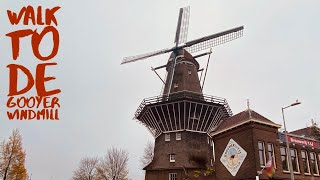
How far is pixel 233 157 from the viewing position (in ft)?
88.2

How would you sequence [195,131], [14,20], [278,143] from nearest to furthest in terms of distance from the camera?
[14,20] → [278,143] → [195,131]

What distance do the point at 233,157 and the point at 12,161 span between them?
81.1 ft

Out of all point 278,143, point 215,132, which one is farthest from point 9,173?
point 278,143

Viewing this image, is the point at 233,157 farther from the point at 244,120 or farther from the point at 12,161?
the point at 12,161

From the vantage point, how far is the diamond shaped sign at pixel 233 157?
26.1 metres

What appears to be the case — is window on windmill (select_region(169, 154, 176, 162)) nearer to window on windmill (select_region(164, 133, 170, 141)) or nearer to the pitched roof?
window on windmill (select_region(164, 133, 170, 141))

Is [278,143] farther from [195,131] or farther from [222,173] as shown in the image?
[195,131]

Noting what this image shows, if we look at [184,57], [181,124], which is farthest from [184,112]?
[184,57]

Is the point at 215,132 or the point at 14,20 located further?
the point at 215,132

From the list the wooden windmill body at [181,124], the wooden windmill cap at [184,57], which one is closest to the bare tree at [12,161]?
the wooden windmill body at [181,124]

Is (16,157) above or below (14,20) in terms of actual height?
below

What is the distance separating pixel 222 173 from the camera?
28234 mm

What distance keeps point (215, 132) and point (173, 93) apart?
32.7 feet

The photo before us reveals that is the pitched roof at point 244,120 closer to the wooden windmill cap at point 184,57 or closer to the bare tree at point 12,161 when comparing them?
the wooden windmill cap at point 184,57
